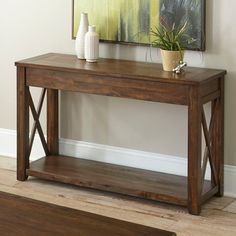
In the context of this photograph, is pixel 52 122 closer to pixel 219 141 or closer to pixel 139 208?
pixel 139 208

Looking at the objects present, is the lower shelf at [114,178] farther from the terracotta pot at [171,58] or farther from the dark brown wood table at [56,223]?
the dark brown wood table at [56,223]

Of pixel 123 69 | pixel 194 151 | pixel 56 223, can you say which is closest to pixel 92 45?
pixel 123 69

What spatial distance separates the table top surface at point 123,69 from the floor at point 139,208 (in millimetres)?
732

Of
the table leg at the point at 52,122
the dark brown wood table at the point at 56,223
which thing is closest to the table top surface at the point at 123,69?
the table leg at the point at 52,122

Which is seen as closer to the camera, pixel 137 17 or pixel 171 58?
pixel 171 58

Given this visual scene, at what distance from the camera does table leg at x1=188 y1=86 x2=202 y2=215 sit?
142 inches

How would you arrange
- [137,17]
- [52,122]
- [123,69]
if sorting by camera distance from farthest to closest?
[52,122] → [137,17] → [123,69]

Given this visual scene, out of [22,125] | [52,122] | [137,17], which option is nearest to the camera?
[137,17]

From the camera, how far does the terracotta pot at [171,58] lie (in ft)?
12.5

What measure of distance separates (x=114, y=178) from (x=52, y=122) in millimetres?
677

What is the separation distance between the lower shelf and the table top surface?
0.65m

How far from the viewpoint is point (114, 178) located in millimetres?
4105

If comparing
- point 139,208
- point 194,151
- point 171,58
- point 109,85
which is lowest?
point 139,208

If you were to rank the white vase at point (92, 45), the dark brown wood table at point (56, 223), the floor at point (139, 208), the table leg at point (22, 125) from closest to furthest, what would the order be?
the dark brown wood table at point (56, 223)
the floor at point (139, 208)
the white vase at point (92, 45)
the table leg at point (22, 125)
